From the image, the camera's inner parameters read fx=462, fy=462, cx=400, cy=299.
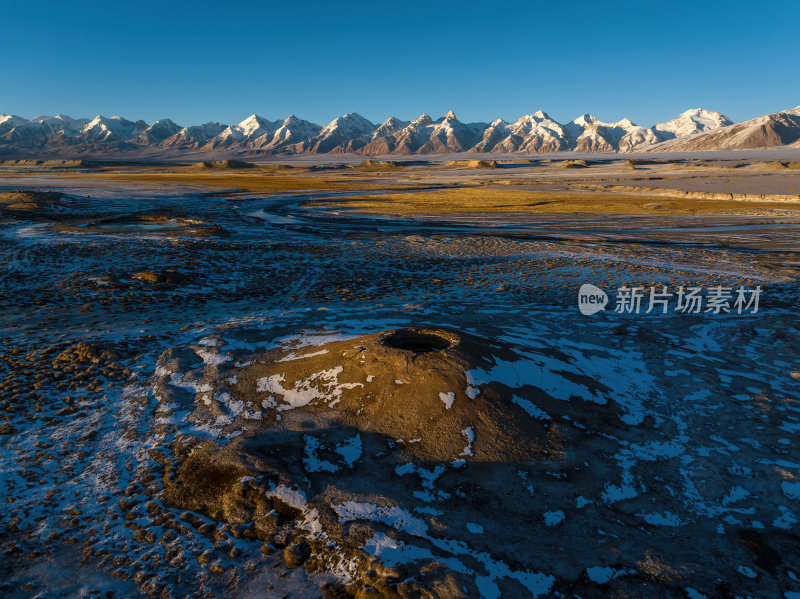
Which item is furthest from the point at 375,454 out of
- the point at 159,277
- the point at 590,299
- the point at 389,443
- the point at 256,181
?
the point at 256,181

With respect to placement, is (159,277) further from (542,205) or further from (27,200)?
(542,205)

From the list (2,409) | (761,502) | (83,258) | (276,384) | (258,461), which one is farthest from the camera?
(83,258)

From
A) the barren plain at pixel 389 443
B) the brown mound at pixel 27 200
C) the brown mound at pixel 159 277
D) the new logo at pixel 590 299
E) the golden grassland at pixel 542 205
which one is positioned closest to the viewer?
the barren plain at pixel 389 443

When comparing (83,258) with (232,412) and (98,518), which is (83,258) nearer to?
(232,412)

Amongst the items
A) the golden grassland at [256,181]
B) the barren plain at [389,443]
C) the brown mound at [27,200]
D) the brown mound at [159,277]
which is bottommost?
the barren plain at [389,443]

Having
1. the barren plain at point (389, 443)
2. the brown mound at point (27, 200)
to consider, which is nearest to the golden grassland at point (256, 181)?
the brown mound at point (27, 200)

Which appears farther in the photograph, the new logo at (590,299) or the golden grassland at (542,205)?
the golden grassland at (542,205)

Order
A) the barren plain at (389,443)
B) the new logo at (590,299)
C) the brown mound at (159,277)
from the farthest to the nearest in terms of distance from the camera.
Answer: the brown mound at (159,277) → the new logo at (590,299) → the barren plain at (389,443)

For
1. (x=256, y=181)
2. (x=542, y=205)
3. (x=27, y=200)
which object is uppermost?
(x=256, y=181)

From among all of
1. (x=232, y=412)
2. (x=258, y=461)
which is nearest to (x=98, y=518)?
(x=258, y=461)

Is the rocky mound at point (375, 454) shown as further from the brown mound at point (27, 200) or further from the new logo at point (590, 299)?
the brown mound at point (27, 200)

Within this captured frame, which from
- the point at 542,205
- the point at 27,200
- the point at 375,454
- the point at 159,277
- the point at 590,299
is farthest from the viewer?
the point at 542,205
